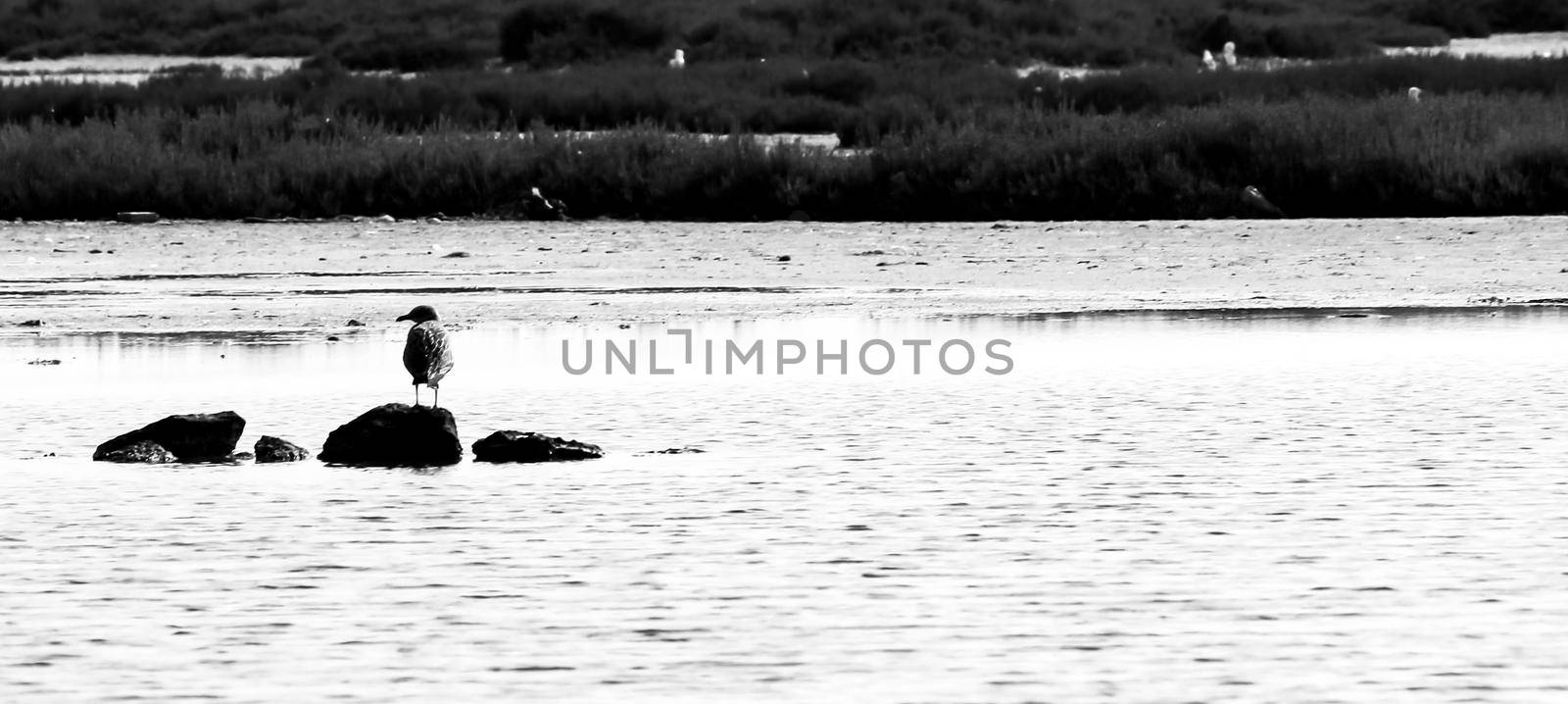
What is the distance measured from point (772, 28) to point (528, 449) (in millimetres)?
30822

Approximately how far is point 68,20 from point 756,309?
33.3 metres

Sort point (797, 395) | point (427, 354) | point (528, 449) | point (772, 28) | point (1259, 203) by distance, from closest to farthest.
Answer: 1. point (528, 449)
2. point (427, 354)
3. point (797, 395)
4. point (1259, 203)
5. point (772, 28)

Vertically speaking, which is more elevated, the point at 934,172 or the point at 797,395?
the point at 934,172

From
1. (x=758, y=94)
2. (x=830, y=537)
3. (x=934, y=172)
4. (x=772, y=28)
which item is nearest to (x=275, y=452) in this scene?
(x=830, y=537)

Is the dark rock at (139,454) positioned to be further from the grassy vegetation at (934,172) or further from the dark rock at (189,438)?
the grassy vegetation at (934,172)

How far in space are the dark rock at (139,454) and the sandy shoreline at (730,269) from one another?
434 cm

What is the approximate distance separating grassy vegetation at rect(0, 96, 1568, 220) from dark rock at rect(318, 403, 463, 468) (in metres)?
10.7

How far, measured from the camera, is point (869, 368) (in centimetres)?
1084

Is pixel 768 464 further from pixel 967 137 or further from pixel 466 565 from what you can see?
pixel 967 137

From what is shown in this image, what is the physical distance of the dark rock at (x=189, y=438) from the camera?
8242 millimetres

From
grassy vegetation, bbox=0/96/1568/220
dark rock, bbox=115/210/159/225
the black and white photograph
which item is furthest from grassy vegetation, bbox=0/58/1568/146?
dark rock, bbox=115/210/159/225

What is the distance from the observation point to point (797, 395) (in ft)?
32.7

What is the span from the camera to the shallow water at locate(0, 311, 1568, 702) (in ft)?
16.9

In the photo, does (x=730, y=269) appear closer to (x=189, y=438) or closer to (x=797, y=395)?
(x=797, y=395)
